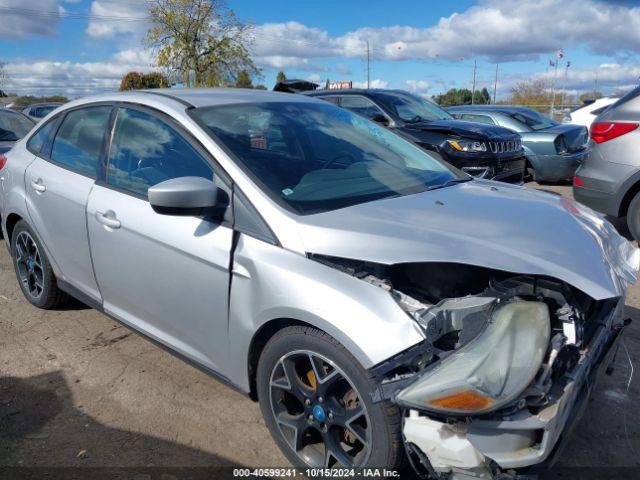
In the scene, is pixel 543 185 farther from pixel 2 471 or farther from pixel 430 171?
pixel 2 471

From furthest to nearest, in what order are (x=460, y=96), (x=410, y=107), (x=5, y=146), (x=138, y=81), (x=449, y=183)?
(x=460, y=96), (x=138, y=81), (x=410, y=107), (x=5, y=146), (x=449, y=183)

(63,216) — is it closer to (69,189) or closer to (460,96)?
(69,189)

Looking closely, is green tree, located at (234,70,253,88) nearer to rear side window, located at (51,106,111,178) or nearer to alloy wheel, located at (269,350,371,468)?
rear side window, located at (51,106,111,178)

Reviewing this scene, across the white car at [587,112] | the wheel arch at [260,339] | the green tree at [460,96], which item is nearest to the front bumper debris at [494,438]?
the wheel arch at [260,339]

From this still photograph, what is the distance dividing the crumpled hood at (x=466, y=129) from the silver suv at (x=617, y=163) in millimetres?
1851

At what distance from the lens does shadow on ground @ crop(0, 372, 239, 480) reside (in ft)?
8.23

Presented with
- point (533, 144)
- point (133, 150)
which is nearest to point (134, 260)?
point (133, 150)

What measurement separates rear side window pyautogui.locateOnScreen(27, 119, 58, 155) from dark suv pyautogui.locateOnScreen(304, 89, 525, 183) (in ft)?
12.9

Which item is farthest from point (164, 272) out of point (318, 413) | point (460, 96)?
point (460, 96)

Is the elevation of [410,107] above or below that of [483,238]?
above

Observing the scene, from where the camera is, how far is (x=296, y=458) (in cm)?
241

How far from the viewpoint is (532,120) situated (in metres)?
10.1

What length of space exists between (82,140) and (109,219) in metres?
0.87

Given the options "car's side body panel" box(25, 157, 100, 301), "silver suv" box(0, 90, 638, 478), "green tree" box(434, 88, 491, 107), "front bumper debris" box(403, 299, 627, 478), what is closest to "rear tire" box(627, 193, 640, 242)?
A: "silver suv" box(0, 90, 638, 478)
